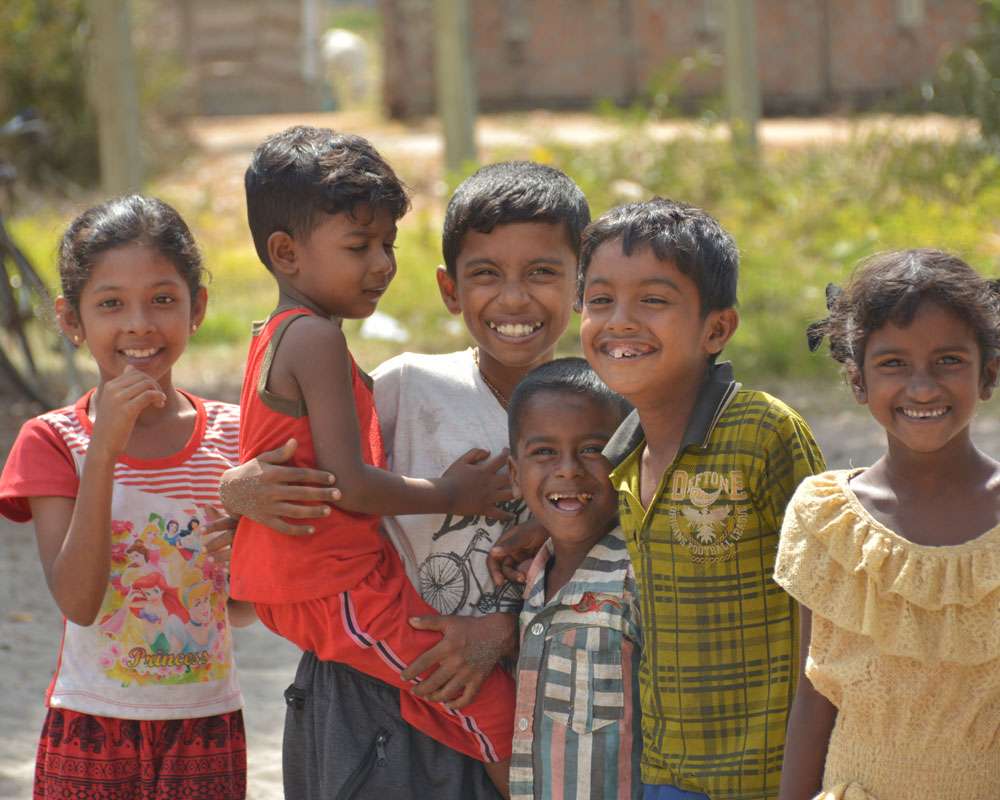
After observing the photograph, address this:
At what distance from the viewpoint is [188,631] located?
2.67 m

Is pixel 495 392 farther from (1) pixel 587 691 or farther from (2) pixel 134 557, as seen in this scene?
(2) pixel 134 557

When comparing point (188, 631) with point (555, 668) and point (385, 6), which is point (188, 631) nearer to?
point (555, 668)

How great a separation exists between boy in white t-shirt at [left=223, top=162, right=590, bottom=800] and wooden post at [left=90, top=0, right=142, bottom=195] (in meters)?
6.24

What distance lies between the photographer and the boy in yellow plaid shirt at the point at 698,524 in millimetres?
2217

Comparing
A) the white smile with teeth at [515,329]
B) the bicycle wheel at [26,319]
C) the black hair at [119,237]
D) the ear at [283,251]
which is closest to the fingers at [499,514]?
the white smile with teeth at [515,329]

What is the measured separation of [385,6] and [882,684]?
1618 centimetres

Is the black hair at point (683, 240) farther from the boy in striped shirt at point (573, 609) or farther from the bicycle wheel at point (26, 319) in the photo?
the bicycle wheel at point (26, 319)

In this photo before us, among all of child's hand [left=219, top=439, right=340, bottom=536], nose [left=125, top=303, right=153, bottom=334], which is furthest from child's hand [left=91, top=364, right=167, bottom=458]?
child's hand [left=219, top=439, right=340, bottom=536]

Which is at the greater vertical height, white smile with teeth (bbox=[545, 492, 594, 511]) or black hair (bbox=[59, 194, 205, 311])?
black hair (bbox=[59, 194, 205, 311])

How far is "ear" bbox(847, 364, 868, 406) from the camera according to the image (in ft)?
6.71

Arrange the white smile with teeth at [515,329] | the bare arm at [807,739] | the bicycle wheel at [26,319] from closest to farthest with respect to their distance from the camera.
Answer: the bare arm at [807,739] → the white smile with teeth at [515,329] → the bicycle wheel at [26,319]

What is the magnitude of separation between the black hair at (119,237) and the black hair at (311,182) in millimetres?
233

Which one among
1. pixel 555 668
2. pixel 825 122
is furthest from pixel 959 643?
pixel 825 122

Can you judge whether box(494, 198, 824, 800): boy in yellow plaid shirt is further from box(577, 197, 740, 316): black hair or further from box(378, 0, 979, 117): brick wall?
box(378, 0, 979, 117): brick wall
